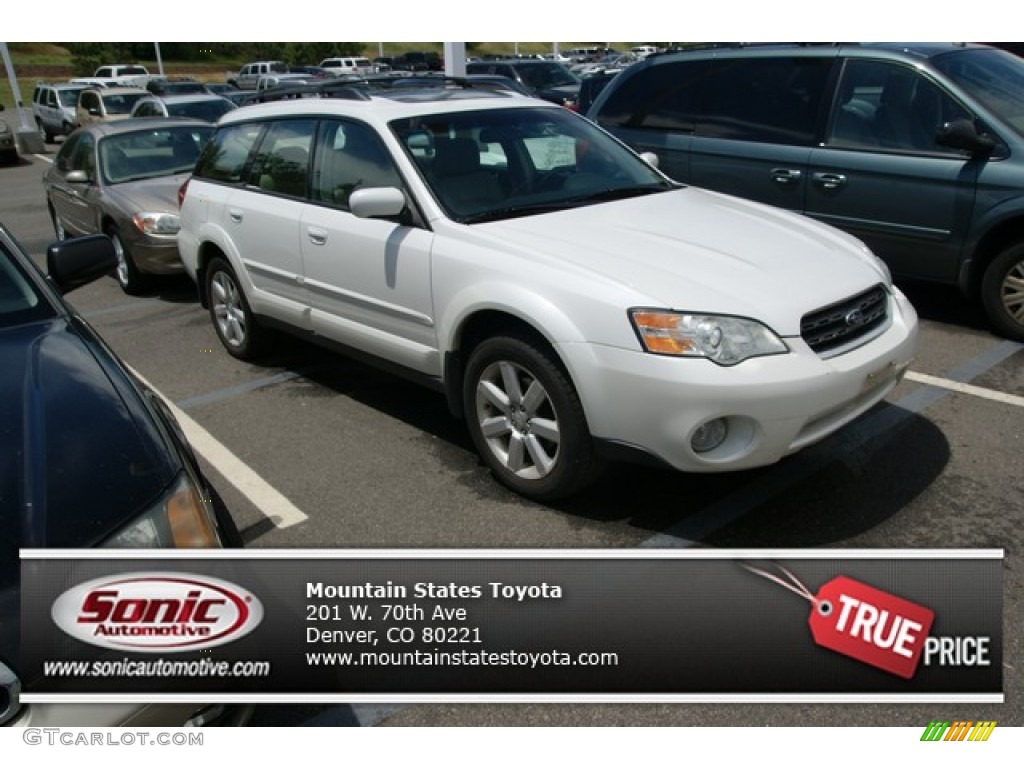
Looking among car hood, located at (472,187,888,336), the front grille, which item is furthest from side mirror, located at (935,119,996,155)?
the front grille

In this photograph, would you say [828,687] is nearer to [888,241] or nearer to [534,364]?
[534,364]

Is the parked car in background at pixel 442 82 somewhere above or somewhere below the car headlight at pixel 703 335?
above

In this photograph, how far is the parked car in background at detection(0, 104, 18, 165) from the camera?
66.5 ft

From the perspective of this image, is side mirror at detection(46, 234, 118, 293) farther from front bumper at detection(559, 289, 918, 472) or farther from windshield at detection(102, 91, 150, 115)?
windshield at detection(102, 91, 150, 115)

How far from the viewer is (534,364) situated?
11.8 ft

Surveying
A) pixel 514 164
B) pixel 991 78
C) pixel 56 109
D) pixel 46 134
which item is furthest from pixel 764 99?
pixel 46 134

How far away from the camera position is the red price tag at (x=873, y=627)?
2.66 m

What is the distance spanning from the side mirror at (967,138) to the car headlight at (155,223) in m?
5.97

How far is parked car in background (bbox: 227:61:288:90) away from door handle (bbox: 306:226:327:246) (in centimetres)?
3347

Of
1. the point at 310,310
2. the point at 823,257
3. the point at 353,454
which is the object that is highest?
the point at 823,257

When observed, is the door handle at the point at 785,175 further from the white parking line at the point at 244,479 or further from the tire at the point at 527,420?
the white parking line at the point at 244,479

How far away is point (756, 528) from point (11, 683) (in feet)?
8.91

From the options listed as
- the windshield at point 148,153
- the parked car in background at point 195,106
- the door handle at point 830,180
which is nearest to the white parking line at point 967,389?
the door handle at point 830,180
